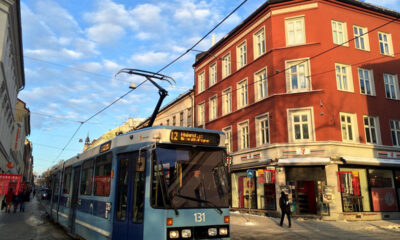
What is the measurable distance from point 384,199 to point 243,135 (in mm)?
9806

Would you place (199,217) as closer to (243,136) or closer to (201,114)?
(243,136)

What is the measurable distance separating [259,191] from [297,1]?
41.9 ft

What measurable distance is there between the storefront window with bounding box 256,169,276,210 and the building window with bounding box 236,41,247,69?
9.09m

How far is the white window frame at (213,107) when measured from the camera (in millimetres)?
28002

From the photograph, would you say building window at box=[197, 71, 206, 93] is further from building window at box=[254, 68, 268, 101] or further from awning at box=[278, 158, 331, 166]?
awning at box=[278, 158, 331, 166]

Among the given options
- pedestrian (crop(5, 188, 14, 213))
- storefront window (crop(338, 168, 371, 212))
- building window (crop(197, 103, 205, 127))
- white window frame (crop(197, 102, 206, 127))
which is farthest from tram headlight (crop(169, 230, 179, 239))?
building window (crop(197, 103, 205, 127))

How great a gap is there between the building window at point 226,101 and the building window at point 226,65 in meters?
1.54

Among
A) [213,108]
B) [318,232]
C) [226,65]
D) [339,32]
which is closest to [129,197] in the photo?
[318,232]

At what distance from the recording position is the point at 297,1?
20.7 meters

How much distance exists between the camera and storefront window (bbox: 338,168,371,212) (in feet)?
59.1

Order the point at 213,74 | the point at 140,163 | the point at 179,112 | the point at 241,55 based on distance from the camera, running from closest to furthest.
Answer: the point at 140,163 → the point at 241,55 → the point at 213,74 → the point at 179,112

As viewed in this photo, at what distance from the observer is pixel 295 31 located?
2089 cm

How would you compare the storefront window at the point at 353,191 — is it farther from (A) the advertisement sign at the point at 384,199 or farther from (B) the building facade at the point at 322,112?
(A) the advertisement sign at the point at 384,199

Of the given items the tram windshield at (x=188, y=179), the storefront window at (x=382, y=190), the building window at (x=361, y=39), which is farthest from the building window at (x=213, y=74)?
A: the tram windshield at (x=188, y=179)
